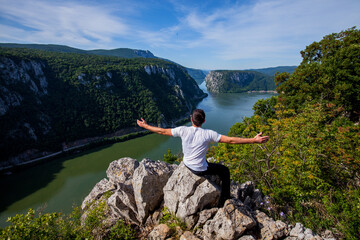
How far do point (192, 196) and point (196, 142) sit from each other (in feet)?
5.71

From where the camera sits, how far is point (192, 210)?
424cm

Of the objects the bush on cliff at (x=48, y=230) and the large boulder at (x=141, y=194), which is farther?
the large boulder at (x=141, y=194)

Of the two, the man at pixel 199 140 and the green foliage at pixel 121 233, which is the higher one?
the man at pixel 199 140

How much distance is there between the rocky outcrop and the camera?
3.86 metres

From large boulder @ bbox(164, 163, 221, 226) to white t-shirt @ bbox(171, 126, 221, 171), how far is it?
0.82m

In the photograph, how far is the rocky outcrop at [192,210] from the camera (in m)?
3.86

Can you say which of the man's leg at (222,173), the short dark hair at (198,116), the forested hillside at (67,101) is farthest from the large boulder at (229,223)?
the forested hillside at (67,101)

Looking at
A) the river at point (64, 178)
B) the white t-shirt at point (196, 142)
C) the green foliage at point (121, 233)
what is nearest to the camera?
the white t-shirt at point (196, 142)

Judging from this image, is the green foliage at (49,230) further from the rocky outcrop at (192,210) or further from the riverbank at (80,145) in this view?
the riverbank at (80,145)

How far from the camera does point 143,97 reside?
82.6 meters

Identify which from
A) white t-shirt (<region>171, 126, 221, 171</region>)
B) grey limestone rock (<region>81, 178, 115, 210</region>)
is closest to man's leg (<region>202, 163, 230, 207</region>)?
white t-shirt (<region>171, 126, 221, 171</region>)

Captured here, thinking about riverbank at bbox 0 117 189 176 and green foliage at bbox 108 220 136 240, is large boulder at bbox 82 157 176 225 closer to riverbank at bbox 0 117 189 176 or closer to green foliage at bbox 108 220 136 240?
green foliage at bbox 108 220 136 240

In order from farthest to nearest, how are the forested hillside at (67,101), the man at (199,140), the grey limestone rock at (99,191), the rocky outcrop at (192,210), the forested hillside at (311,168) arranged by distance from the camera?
the forested hillside at (67,101) < the grey limestone rock at (99,191) < the forested hillside at (311,168) < the rocky outcrop at (192,210) < the man at (199,140)

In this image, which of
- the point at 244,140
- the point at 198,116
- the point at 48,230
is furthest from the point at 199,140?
the point at 48,230
